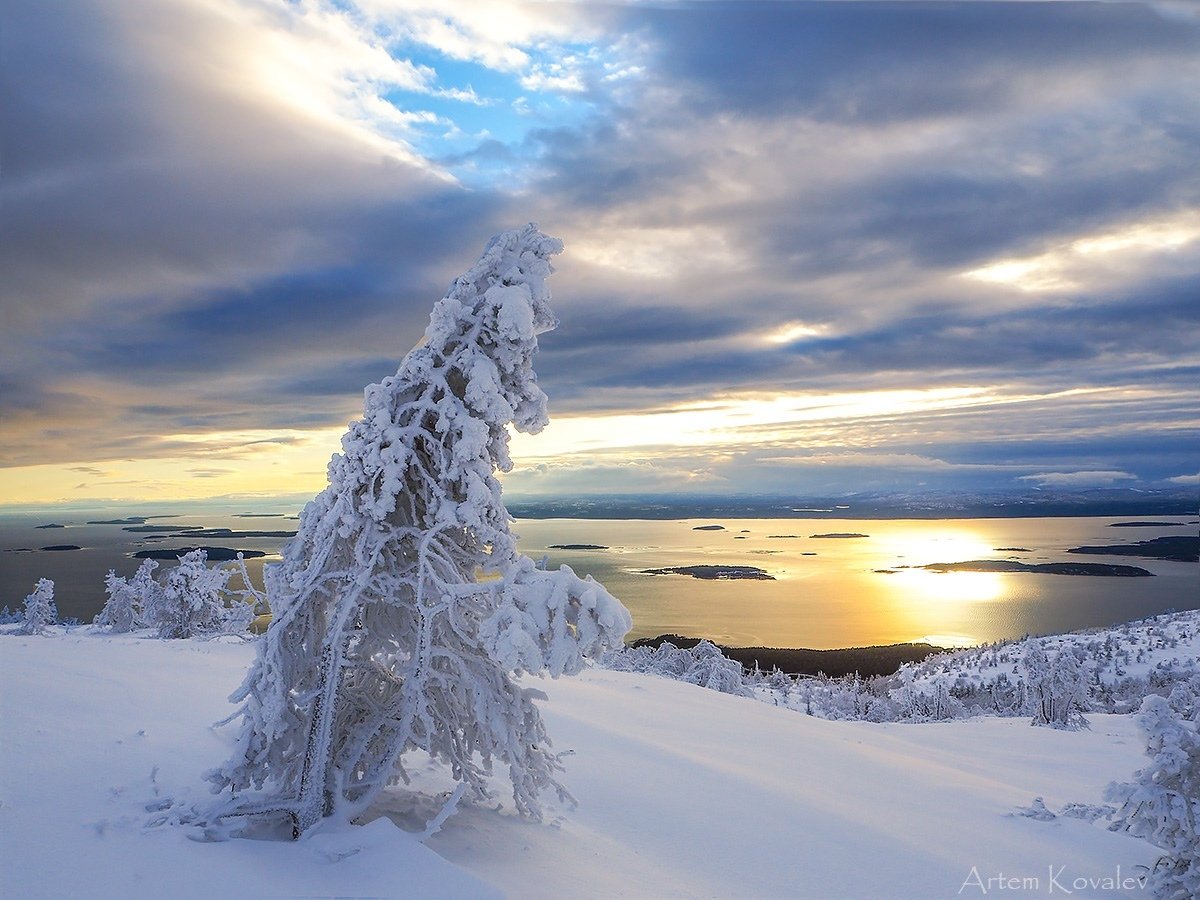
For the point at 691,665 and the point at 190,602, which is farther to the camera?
the point at 190,602

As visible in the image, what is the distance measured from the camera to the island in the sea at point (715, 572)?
A: 10238cm

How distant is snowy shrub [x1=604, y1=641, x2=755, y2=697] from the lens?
31.3 meters

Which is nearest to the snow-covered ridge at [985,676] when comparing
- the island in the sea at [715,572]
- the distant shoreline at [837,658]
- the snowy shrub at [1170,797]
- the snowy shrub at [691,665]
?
the snowy shrub at [691,665]

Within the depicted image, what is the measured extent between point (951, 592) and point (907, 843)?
122790 millimetres

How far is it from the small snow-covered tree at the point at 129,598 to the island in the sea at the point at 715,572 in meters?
68.1

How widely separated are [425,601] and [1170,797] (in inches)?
306

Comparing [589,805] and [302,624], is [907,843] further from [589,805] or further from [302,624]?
[302,624]

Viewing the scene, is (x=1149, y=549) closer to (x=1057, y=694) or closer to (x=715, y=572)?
(x=715, y=572)

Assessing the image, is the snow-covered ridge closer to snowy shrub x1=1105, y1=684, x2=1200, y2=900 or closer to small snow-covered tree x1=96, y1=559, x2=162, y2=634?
snowy shrub x1=1105, y1=684, x2=1200, y2=900

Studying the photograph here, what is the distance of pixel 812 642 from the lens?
222ft

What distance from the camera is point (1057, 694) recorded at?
31.4m

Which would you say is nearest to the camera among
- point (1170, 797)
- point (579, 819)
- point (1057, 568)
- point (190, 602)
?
point (1170, 797)

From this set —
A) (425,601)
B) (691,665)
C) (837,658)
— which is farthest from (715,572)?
(425,601)

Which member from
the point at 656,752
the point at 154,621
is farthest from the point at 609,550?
the point at 656,752
